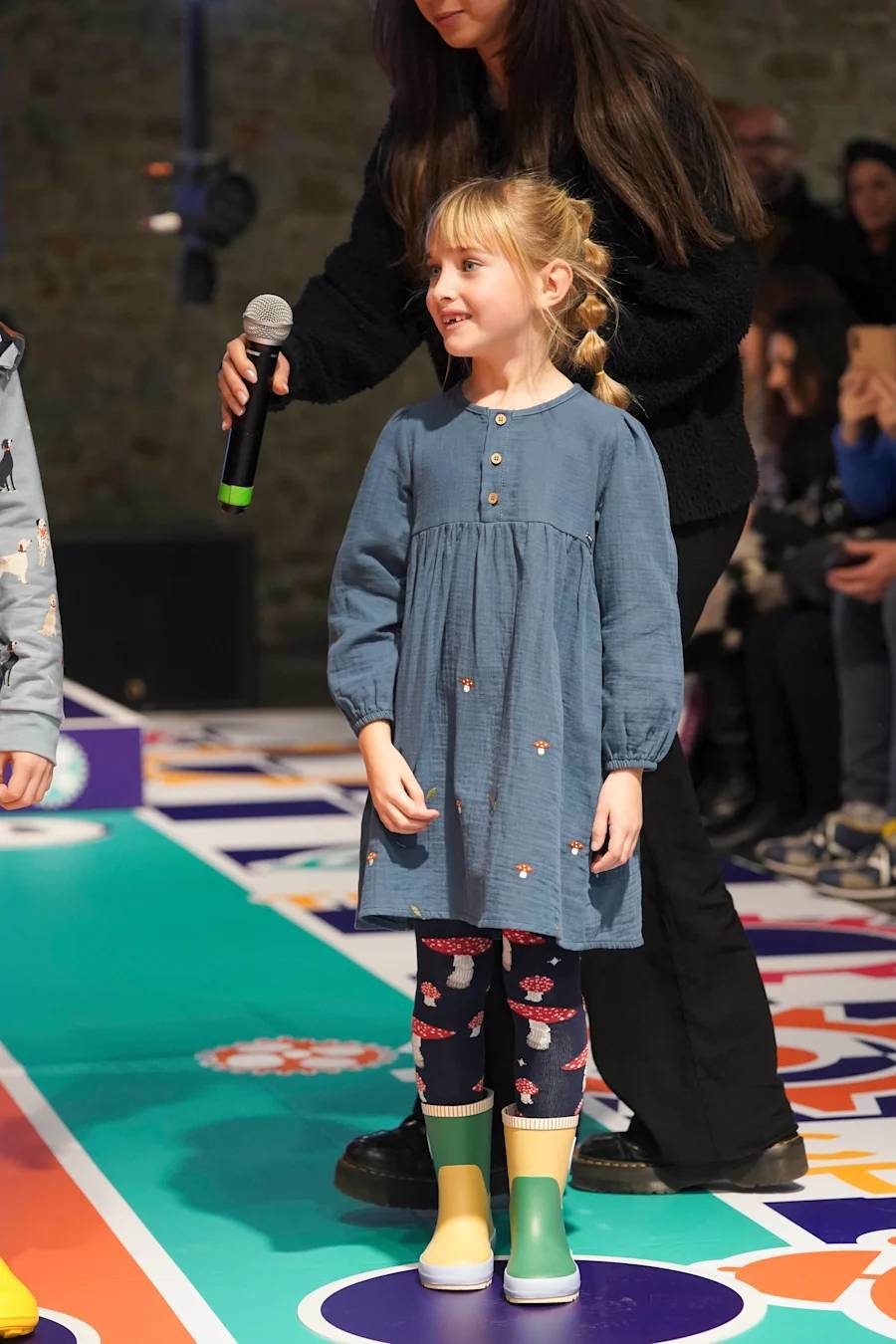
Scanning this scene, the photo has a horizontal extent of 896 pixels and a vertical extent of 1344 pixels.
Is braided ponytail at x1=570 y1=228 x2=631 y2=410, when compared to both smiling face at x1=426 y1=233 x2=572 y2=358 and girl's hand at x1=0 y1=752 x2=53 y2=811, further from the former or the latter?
girl's hand at x1=0 y1=752 x2=53 y2=811

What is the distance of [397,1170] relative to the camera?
7.02 feet

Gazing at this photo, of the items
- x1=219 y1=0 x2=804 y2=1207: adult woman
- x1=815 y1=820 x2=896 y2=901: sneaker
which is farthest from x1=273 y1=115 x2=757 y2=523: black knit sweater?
x1=815 y1=820 x2=896 y2=901: sneaker

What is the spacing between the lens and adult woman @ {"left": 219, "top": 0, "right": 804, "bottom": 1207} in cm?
202

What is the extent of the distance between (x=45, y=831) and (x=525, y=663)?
2882 mm

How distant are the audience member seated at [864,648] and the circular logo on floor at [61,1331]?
2401mm

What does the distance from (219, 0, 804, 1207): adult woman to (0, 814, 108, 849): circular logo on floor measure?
2.32m

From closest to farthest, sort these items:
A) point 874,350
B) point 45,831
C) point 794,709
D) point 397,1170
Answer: point 397,1170
point 874,350
point 794,709
point 45,831

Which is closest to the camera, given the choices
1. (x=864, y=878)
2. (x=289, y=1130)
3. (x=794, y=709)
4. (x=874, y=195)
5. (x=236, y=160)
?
(x=289, y=1130)

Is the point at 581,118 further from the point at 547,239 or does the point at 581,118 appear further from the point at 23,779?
the point at 23,779

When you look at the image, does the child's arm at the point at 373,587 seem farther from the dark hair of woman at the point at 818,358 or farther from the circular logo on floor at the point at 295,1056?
the dark hair of woman at the point at 818,358

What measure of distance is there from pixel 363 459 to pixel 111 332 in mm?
1249

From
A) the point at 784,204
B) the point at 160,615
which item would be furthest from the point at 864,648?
the point at 160,615

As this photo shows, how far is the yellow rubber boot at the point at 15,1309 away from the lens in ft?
5.84

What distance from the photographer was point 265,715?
278 inches
